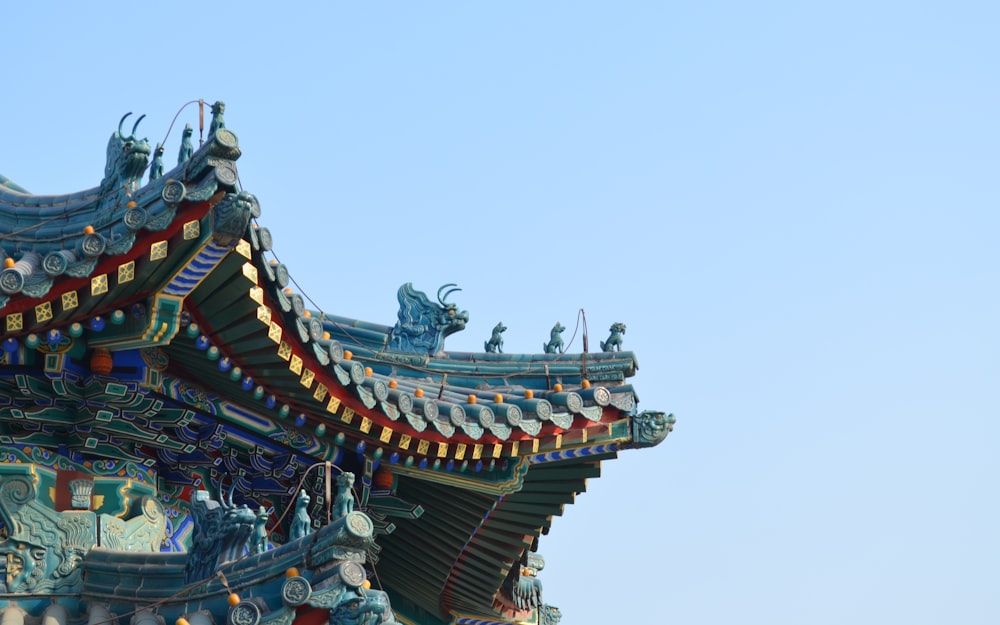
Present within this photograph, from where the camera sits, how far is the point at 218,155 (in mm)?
9742

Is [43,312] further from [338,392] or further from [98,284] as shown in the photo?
[338,392]

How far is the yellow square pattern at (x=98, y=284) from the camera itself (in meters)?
9.91

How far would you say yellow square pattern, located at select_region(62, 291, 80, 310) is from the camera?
32.8 ft

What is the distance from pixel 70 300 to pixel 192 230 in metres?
0.88

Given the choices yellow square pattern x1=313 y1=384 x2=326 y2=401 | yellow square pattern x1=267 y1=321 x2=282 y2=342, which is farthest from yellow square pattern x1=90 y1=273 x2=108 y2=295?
yellow square pattern x1=313 y1=384 x2=326 y2=401

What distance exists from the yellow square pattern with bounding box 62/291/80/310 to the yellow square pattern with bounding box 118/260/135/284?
292mm

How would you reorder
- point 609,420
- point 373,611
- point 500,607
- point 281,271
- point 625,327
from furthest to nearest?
point 500,607 < point 625,327 < point 609,420 < point 281,271 < point 373,611

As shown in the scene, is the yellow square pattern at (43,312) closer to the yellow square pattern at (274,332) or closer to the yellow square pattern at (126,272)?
the yellow square pattern at (126,272)

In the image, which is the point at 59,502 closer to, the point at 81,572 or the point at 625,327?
the point at 81,572

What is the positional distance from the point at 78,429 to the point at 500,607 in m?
5.44

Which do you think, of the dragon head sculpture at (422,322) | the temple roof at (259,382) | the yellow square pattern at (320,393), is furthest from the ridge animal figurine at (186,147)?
the dragon head sculpture at (422,322)

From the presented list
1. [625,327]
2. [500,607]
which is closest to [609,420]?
[625,327]

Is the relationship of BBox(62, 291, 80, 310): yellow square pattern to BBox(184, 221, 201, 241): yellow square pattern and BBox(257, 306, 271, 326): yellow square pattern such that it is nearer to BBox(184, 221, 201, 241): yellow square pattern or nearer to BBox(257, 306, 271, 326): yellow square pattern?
BBox(184, 221, 201, 241): yellow square pattern

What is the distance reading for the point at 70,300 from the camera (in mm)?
10023
